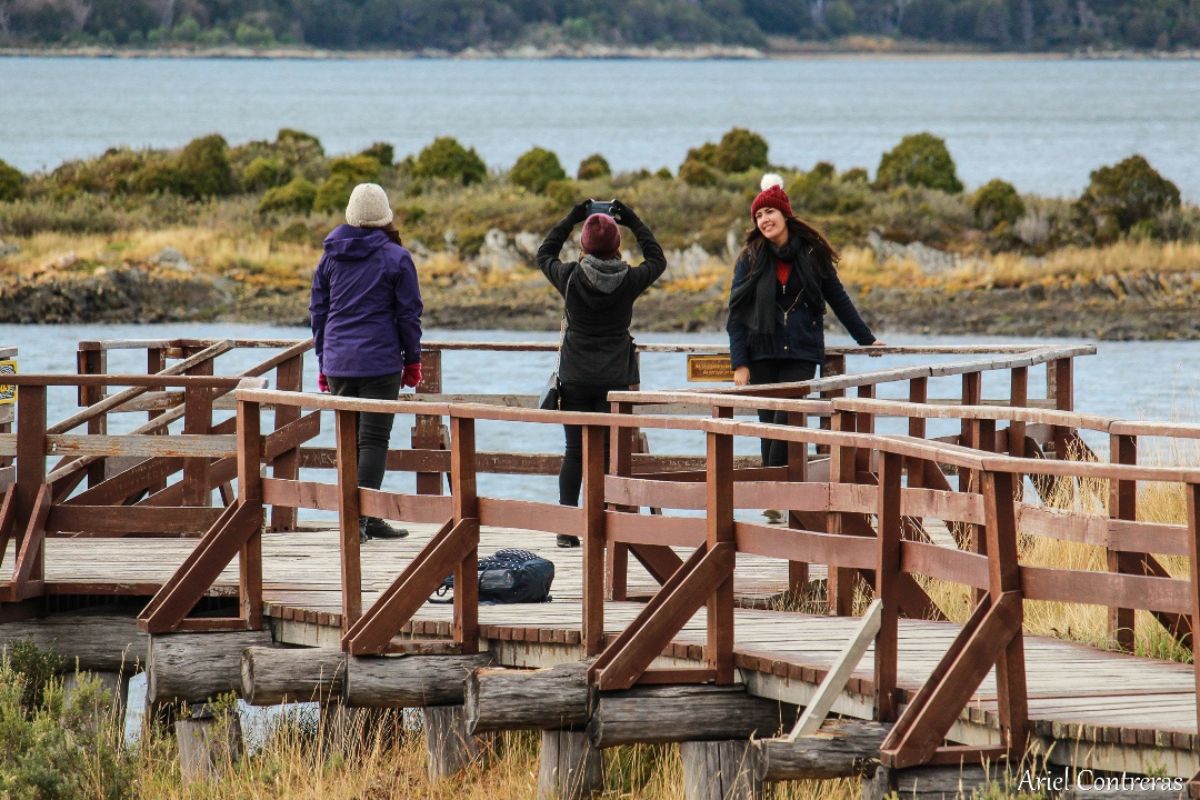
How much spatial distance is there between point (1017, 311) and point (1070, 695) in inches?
1400

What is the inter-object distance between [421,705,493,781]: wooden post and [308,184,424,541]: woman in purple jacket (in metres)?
1.44

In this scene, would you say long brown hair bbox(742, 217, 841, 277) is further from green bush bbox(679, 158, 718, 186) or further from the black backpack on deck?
green bush bbox(679, 158, 718, 186)

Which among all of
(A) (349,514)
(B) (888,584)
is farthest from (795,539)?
(A) (349,514)

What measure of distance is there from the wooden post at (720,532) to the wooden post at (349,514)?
1.57 meters

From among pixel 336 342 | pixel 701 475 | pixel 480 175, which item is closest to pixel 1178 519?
pixel 701 475

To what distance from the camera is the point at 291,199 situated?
167ft

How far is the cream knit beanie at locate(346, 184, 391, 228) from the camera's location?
10.4 meters

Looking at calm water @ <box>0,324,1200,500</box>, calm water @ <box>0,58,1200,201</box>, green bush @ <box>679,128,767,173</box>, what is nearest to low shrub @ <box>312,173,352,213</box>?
calm water @ <box>0,324,1200,500</box>

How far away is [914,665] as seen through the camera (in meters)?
8.09

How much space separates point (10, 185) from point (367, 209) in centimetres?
4498

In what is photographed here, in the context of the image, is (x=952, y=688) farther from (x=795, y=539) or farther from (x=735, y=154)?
(x=735, y=154)

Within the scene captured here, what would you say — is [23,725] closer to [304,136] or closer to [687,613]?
[687,613]

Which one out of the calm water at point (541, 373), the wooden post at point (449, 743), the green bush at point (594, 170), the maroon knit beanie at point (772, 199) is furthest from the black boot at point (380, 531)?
the green bush at point (594, 170)

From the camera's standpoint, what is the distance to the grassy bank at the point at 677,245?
4338 centimetres
